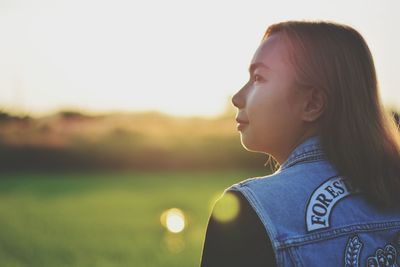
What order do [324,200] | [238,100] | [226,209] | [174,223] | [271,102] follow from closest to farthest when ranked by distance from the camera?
[226,209], [324,200], [271,102], [238,100], [174,223]

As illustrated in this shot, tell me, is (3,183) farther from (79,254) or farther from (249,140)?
(249,140)

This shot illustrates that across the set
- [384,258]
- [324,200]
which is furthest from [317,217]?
[384,258]

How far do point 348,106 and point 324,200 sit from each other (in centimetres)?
36

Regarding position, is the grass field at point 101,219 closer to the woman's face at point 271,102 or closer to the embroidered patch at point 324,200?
the woman's face at point 271,102

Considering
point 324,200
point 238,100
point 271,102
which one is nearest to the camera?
point 324,200

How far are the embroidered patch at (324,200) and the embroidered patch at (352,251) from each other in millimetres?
125

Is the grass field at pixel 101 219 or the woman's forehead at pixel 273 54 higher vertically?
the woman's forehead at pixel 273 54

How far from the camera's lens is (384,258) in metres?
1.85

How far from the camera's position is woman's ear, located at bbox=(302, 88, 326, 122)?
190 cm

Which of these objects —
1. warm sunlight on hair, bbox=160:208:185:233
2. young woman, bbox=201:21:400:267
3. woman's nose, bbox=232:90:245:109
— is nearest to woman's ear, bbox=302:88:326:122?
young woman, bbox=201:21:400:267

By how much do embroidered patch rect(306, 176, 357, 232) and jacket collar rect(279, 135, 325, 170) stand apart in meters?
0.11

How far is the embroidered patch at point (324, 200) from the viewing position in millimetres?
1700

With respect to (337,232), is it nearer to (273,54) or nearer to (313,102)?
(313,102)

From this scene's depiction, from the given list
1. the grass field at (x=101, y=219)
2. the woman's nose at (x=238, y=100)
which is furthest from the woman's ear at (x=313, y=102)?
the grass field at (x=101, y=219)
